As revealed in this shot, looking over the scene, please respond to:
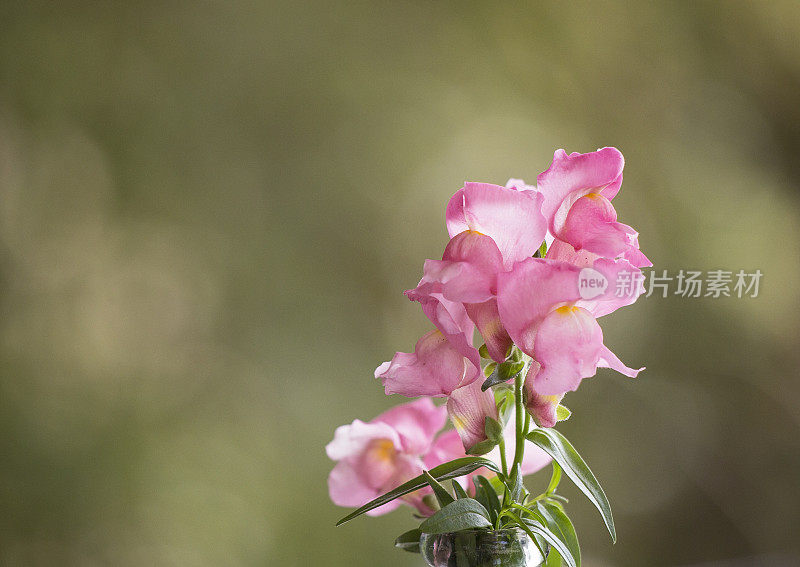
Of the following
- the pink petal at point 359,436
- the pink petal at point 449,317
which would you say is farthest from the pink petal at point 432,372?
the pink petal at point 359,436

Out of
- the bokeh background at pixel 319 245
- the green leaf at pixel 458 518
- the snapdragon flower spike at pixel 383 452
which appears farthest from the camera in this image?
the bokeh background at pixel 319 245

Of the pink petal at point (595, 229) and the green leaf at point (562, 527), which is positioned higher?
the pink petal at point (595, 229)

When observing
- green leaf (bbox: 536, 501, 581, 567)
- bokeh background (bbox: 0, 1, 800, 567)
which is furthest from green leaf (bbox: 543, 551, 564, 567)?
bokeh background (bbox: 0, 1, 800, 567)

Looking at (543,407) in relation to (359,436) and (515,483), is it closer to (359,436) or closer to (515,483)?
(515,483)

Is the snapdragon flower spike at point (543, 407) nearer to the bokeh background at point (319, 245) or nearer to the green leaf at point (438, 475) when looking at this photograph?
the green leaf at point (438, 475)

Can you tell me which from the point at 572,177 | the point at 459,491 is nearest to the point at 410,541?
the point at 459,491

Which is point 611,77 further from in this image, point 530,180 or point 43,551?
point 43,551

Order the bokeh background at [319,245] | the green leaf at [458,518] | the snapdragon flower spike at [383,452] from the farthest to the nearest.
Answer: the bokeh background at [319,245], the snapdragon flower spike at [383,452], the green leaf at [458,518]
